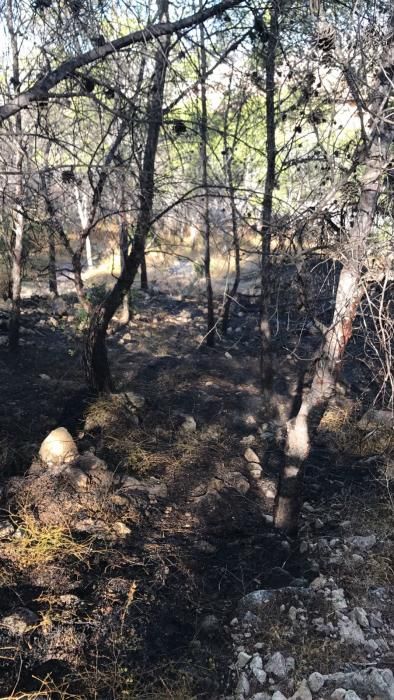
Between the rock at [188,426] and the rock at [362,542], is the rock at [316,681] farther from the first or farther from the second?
the rock at [188,426]

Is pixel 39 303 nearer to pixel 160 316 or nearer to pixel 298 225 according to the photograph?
pixel 160 316

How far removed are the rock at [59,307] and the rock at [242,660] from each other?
27.5 feet

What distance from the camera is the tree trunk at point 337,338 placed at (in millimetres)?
3209

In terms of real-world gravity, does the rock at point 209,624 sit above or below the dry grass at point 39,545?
below

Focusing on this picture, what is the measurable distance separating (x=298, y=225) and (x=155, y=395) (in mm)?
3746

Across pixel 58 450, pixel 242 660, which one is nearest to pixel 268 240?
pixel 58 450

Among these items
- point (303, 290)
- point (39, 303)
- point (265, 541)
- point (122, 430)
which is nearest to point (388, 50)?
point (303, 290)

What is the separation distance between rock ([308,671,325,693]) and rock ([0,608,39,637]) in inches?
61.0

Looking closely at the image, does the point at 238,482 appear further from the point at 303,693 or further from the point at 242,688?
the point at 303,693

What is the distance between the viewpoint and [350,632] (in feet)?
A: 10.6

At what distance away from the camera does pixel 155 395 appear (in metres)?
6.80

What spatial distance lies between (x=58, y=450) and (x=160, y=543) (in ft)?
4.19

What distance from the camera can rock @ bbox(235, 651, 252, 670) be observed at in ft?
9.96

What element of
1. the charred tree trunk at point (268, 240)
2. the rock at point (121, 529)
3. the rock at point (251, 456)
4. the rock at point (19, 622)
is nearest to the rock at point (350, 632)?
the rock at point (121, 529)
